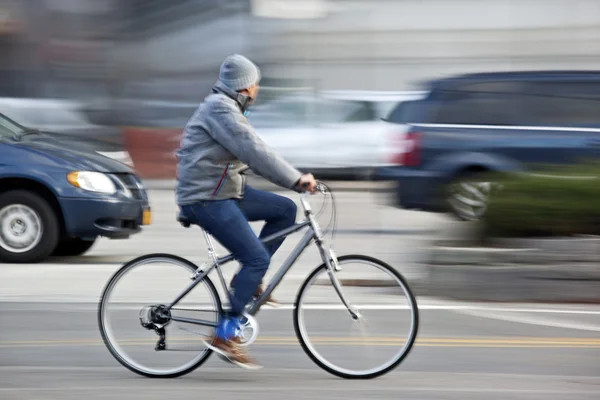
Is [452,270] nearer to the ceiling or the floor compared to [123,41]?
nearer to the floor

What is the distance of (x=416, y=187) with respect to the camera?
1380 cm

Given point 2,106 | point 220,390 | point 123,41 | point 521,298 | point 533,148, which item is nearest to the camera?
point 220,390

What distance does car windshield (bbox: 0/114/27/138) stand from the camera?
11.5 metres

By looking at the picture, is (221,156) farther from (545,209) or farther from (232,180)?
(545,209)

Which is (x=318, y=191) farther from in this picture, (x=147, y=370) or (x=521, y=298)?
(x=521, y=298)

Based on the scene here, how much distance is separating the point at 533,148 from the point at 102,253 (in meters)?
4.33

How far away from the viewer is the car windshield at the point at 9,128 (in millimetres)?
11539

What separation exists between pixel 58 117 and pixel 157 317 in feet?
54.3

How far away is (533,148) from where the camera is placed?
13.5 metres

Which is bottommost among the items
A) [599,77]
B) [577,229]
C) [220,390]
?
[220,390]

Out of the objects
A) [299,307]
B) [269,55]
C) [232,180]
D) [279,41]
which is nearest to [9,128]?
[232,180]

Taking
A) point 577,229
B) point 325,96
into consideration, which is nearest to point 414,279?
point 577,229

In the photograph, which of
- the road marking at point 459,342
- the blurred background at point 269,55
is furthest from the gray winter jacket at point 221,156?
the blurred background at point 269,55

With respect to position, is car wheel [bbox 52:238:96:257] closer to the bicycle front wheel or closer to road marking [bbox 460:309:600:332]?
road marking [bbox 460:309:600:332]
